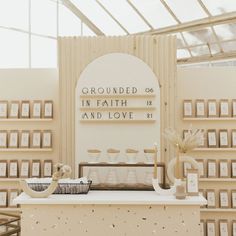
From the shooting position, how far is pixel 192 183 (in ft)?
13.3

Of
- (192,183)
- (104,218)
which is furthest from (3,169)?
(192,183)

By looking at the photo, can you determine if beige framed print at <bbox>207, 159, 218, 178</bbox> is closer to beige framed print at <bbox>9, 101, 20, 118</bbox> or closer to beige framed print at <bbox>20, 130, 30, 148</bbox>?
beige framed print at <bbox>20, 130, 30, 148</bbox>

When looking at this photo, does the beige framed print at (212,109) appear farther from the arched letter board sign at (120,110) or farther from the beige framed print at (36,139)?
the beige framed print at (36,139)

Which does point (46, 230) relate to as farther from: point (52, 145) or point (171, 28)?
point (171, 28)

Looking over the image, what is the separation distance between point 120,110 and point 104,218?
6.18 feet

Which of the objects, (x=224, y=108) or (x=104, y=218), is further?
(x=224, y=108)

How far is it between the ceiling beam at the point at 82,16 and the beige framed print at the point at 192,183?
6751 millimetres

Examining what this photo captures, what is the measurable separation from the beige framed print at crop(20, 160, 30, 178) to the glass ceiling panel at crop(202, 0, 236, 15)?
4.57m

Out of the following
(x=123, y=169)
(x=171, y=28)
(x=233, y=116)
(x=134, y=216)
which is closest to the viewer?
(x=134, y=216)

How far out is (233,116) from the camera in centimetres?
602

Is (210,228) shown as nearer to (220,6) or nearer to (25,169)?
(25,169)

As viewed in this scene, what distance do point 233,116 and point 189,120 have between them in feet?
1.96

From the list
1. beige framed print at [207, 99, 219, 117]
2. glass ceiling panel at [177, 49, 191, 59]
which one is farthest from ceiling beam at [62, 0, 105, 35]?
beige framed print at [207, 99, 219, 117]

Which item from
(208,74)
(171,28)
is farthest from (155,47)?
(171,28)
